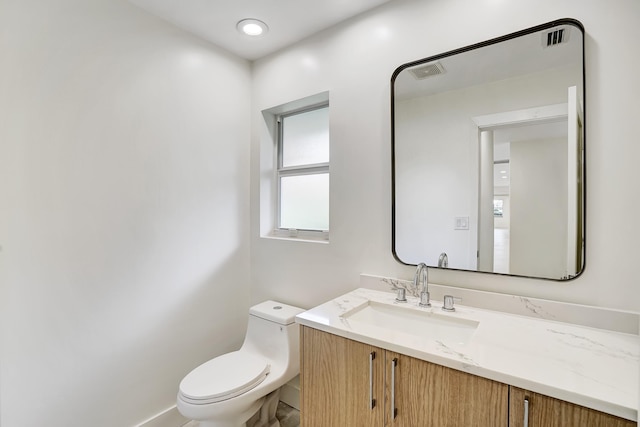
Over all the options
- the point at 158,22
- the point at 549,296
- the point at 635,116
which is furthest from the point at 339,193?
the point at 158,22

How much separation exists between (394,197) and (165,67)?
1.56 m

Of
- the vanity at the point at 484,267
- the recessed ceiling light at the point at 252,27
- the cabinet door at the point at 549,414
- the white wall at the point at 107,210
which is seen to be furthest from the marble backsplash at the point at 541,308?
the recessed ceiling light at the point at 252,27

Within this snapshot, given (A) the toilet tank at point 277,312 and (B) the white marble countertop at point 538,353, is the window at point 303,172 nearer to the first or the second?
(A) the toilet tank at point 277,312

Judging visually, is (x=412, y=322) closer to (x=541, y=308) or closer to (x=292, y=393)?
(x=541, y=308)

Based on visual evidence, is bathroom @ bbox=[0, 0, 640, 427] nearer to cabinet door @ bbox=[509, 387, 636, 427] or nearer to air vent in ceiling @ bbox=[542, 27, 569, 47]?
air vent in ceiling @ bbox=[542, 27, 569, 47]

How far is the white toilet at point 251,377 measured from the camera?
139cm

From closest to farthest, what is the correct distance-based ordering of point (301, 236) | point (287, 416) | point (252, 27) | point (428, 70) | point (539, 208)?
point (539, 208), point (428, 70), point (252, 27), point (287, 416), point (301, 236)

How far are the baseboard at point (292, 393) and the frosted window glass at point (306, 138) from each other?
155 centimetres

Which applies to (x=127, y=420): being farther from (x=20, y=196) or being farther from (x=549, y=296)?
(x=549, y=296)

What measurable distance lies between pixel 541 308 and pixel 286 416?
163 centimetres

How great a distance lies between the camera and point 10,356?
4.16 feet

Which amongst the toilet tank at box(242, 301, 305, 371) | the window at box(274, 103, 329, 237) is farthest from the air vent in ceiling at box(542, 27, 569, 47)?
the toilet tank at box(242, 301, 305, 371)

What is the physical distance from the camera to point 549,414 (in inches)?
30.3

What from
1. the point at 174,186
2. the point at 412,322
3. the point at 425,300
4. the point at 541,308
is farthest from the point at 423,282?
the point at 174,186
